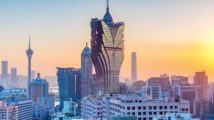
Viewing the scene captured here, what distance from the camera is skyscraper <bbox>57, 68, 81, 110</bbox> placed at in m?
153

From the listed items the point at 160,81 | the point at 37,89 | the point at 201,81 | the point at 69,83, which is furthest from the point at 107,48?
the point at 69,83

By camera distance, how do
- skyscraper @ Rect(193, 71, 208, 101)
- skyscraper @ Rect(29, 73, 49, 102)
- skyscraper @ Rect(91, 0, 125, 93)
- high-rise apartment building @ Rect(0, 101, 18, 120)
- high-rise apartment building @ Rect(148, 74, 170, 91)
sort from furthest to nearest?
skyscraper @ Rect(29, 73, 49, 102)
high-rise apartment building @ Rect(148, 74, 170, 91)
skyscraper @ Rect(91, 0, 125, 93)
skyscraper @ Rect(193, 71, 208, 101)
high-rise apartment building @ Rect(0, 101, 18, 120)

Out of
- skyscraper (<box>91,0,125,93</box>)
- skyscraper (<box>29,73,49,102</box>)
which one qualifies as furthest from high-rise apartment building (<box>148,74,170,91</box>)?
skyscraper (<box>29,73,49,102</box>)

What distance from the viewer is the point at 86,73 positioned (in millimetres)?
160750

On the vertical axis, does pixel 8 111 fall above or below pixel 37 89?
below

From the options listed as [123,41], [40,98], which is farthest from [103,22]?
[40,98]

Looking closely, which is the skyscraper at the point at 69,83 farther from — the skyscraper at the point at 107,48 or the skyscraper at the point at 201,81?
the skyscraper at the point at 201,81

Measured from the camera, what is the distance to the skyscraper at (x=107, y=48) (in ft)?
412

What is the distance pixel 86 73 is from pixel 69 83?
7101 millimetres

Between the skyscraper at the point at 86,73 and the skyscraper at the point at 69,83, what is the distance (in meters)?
1.94

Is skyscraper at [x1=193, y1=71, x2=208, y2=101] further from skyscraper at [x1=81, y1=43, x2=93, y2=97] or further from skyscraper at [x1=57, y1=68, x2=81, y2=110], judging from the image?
skyscraper at [x1=57, y1=68, x2=81, y2=110]

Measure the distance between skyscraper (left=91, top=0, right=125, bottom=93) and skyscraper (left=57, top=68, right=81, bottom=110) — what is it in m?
19.4

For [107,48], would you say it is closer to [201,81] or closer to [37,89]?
→ [201,81]

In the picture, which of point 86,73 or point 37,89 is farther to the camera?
point 86,73
